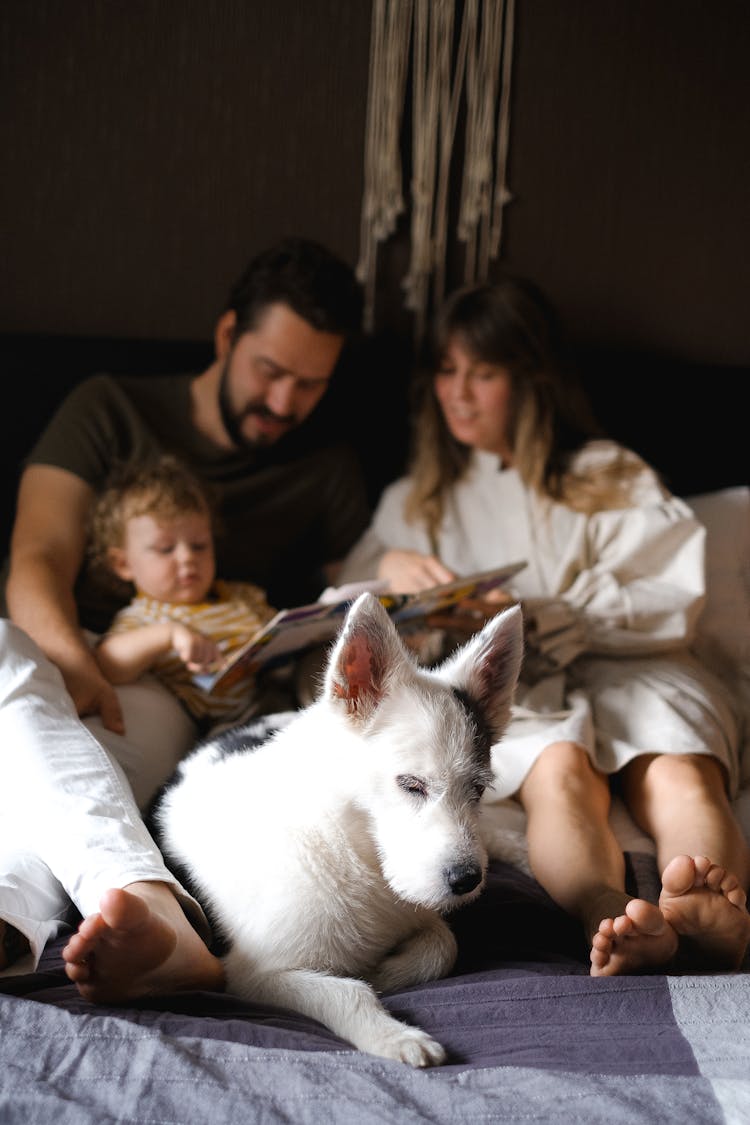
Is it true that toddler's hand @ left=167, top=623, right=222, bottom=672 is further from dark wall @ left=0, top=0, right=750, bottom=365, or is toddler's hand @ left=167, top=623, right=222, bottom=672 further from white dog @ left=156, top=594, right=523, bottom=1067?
dark wall @ left=0, top=0, right=750, bottom=365

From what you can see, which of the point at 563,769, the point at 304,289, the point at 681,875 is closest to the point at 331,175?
the point at 304,289

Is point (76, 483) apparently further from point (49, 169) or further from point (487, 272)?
point (487, 272)

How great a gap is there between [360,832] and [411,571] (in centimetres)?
96

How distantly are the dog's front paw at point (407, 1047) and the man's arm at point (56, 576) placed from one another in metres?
0.82

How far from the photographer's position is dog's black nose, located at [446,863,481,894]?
1.12 m

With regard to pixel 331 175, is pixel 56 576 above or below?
below

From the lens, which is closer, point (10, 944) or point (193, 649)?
point (10, 944)

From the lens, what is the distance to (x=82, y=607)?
215 cm

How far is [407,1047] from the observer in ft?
3.46

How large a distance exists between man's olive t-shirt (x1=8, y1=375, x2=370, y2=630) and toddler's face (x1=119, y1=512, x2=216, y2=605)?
19 cm

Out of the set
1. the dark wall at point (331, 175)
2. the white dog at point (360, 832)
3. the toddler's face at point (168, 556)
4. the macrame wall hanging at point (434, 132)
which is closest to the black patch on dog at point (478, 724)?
the white dog at point (360, 832)

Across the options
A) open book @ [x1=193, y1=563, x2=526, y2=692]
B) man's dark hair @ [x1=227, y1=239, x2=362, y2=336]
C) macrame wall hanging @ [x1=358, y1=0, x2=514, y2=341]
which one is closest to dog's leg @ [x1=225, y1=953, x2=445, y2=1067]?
open book @ [x1=193, y1=563, x2=526, y2=692]

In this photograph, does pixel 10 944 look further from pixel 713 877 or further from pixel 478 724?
pixel 713 877

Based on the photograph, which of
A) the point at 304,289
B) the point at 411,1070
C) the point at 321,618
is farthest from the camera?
the point at 304,289
